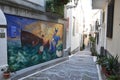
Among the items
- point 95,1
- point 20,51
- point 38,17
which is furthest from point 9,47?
point 95,1

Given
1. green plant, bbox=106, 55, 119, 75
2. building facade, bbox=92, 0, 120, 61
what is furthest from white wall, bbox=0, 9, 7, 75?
building facade, bbox=92, 0, 120, 61

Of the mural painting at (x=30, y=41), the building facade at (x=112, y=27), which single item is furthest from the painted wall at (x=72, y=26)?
the building facade at (x=112, y=27)

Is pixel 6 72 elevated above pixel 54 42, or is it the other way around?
pixel 54 42

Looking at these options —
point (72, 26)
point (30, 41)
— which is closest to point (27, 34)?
point (30, 41)

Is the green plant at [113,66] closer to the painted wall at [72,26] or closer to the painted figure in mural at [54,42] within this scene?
the painted figure in mural at [54,42]

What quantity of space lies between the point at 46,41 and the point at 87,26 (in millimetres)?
39027

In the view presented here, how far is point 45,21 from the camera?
508 inches

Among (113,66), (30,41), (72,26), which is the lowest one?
(113,66)

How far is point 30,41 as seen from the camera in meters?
10.8

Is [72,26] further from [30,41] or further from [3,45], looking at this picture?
[3,45]

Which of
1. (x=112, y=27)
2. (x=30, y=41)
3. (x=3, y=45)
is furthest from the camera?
(x=30, y=41)

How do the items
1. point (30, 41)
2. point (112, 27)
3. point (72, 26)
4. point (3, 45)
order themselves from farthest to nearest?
1. point (72, 26)
2. point (30, 41)
3. point (112, 27)
4. point (3, 45)

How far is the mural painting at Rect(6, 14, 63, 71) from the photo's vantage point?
29.4ft

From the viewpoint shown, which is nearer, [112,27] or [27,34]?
[112,27]
